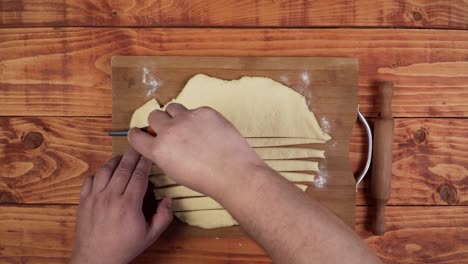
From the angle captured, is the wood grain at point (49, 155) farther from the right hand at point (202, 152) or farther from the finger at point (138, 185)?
the right hand at point (202, 152)

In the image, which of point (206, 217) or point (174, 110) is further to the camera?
point (206, 217)

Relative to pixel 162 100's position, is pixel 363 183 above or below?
below

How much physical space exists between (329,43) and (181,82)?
0.30 metres

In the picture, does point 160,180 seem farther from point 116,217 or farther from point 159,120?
point 159,120

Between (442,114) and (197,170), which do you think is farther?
(442,114)

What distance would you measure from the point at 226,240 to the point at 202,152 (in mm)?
329

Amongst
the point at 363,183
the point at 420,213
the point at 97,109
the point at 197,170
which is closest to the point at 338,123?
the point at 363,183

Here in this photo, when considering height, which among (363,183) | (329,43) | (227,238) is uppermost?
(329,43)

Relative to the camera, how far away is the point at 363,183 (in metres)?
0.83

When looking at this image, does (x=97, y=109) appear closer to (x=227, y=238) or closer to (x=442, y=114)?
(x=227, y=238)

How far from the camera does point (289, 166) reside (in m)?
0.79

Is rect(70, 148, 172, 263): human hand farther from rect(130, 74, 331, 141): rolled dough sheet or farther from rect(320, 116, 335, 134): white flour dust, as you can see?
rect(320, 116, 335, 134): white flour dust

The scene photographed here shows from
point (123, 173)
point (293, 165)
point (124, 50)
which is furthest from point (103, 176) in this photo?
point (293, 165)

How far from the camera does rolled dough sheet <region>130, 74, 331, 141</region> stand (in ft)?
2.56
